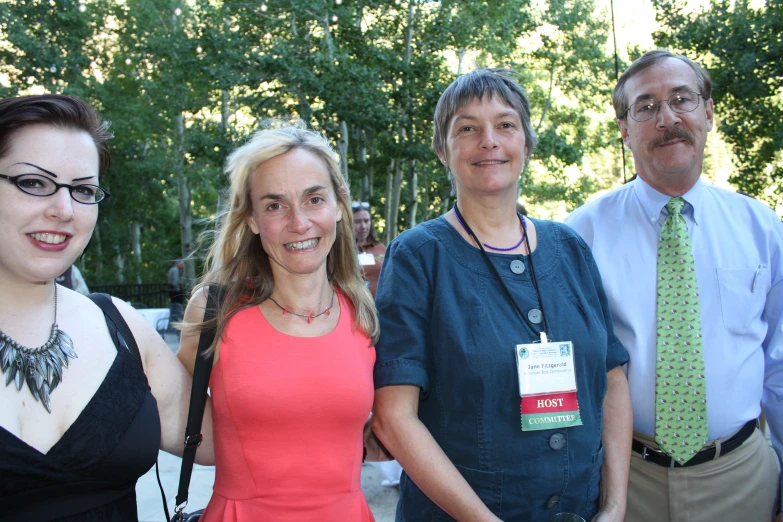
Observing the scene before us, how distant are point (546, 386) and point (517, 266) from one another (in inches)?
15.0

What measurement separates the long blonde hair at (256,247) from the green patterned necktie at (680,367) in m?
1.06

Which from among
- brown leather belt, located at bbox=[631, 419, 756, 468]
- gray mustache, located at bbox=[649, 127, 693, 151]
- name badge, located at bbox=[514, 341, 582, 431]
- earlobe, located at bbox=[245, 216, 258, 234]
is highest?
gray mustache, located at bbox=[649, 127, 693, 151]

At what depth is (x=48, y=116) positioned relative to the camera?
1.58 meters

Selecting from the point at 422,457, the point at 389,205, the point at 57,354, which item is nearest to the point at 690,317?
the point at 422,457

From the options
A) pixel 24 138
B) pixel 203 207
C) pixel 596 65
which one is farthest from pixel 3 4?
pixel 24 138

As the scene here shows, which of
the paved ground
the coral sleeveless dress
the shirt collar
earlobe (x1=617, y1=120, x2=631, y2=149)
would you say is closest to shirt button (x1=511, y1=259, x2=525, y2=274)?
the coral sleeveless dress

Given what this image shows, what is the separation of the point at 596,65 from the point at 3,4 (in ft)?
62.6

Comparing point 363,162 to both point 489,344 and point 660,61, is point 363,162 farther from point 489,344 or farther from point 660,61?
point 489,344

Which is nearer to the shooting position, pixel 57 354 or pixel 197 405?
pixel 57 354

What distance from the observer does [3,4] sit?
64.0 feet

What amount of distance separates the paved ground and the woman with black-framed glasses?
288 cm

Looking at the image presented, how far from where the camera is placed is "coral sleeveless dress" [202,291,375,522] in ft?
6.16

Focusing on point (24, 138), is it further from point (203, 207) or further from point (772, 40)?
point (203, 207)

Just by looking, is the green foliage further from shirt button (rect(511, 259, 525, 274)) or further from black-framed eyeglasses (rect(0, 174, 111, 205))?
shirt button (rect(511, 259, 525, 274))
